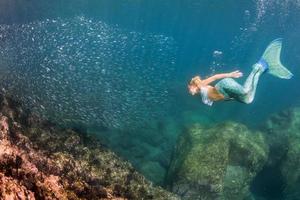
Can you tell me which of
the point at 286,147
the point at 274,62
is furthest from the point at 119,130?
the point at 274,62

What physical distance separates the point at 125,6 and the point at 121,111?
49.9 m

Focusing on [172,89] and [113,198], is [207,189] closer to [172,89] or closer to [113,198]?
[113,198]

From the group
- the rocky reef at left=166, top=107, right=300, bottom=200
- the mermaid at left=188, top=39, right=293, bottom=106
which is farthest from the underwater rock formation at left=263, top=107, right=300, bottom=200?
the mermaid at left=188, top=39, right=293, bottom=106

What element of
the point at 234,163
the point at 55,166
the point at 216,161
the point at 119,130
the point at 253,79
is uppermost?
the point at 253,79

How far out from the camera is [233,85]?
6188mm

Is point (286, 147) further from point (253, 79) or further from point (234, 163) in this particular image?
point (253, 79)

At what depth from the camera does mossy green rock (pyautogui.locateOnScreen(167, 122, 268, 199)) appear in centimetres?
1001

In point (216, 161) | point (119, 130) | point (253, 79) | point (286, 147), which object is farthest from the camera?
point (119, 130)

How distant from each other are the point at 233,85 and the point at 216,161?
15.6 ft

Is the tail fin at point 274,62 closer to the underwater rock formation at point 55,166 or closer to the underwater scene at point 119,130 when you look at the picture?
the underwater scene at point 119,130

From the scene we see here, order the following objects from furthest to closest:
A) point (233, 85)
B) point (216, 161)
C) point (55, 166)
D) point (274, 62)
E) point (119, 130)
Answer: point (119, 130)
point (216, 161)
point (274, 62)
point (233, 85)
point (55, 166)

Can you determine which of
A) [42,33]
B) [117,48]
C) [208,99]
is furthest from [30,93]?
[208,99]

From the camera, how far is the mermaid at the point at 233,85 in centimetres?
625

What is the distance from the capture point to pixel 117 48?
16.3 m
